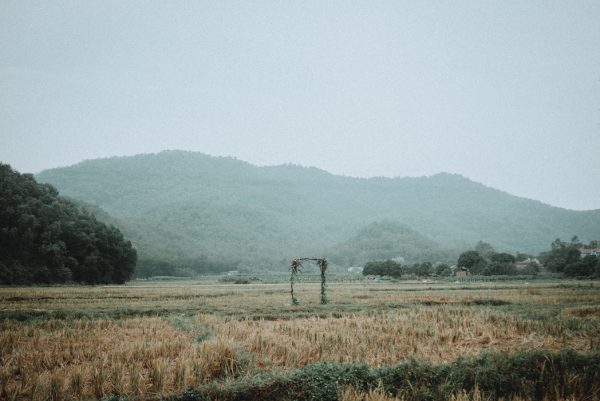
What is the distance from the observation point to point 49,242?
55.6m

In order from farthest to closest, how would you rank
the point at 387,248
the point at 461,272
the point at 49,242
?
the point at 387,248 → the point at 461,272 → the point at 49,242

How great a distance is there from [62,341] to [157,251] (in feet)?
409

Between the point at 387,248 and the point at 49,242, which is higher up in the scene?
the point at 49,242

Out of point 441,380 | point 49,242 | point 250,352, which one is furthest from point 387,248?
point 441,380

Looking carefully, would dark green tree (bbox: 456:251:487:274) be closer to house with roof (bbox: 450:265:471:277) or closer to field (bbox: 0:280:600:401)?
house with roof (bbox: 450:265:471:277)

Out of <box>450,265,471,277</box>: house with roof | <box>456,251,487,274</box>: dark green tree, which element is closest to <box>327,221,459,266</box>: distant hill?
<box>450,265,471,277</box>: house with roof

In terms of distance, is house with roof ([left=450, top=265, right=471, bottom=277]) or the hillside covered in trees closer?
the hillside covered in trees

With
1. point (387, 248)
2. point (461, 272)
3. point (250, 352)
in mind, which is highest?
point (250, 352)

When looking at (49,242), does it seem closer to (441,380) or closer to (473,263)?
(441,380)

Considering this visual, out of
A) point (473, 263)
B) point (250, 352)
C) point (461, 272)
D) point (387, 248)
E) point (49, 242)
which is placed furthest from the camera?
point (387, 248)

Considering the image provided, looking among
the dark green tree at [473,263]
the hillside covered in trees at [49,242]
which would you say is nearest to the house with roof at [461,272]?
the dark green tree at [473,263]

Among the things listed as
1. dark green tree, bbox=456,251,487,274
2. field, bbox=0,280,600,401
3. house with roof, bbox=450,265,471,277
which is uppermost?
field, bbox=0,280,600,401

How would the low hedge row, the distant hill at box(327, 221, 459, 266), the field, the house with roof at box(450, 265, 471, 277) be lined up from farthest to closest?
the distant hill at box(327, 221, 459, 266) → the house with roof at box(450, 265, 471, 277) → the field → the low hedge row

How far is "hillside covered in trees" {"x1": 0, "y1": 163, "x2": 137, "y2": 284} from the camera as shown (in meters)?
53.7
